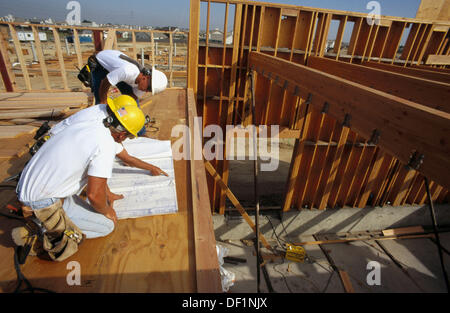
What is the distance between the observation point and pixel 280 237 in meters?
8.86

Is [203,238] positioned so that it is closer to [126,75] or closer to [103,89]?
[126,75]

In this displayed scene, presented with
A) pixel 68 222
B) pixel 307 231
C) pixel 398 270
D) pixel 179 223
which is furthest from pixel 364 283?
pixel 68 222

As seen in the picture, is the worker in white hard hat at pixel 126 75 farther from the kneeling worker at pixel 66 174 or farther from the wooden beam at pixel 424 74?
the wooden beam at pixel 424 74

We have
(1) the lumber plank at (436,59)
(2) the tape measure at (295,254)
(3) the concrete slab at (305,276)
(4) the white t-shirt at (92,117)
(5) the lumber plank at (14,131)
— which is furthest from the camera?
(1) the lumber plank at (436,59)

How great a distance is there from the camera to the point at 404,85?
12.3 feet

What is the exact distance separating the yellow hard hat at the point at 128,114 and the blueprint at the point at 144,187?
2.99ft

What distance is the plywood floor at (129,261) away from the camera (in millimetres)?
1882

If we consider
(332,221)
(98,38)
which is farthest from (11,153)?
(332,221)

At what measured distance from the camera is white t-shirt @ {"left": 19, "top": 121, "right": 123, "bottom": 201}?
1.98 meters

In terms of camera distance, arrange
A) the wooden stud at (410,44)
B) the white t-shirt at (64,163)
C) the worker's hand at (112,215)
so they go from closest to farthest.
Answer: the white t-shirt at (64,163) < the worker's hand at (112,215) < the wooden stud at (410,44)

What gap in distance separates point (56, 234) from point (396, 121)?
3.41 m

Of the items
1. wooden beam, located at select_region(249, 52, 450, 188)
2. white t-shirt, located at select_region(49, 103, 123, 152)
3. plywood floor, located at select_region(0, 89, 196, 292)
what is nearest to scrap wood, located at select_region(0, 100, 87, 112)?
plywood floor, located at select_region(0, 89, 196, 292)

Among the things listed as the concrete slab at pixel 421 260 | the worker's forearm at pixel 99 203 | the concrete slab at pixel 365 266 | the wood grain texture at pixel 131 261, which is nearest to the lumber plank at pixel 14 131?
the wood grain texture at pixel 131 261

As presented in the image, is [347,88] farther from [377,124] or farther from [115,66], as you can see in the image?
[115,66]
